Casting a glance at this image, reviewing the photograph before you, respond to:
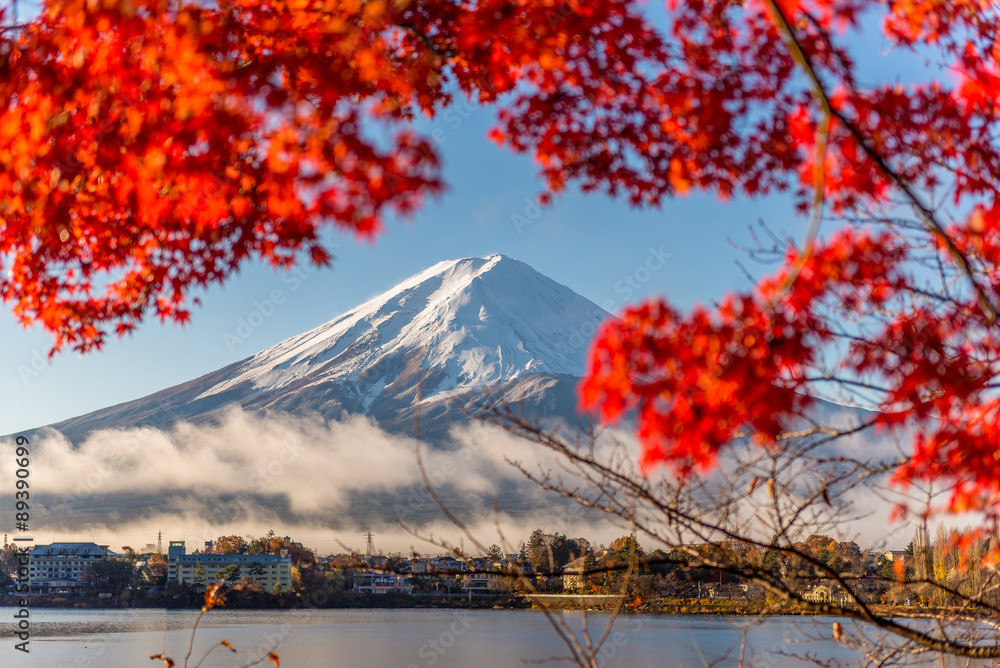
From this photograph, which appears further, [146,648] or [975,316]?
[146,648]

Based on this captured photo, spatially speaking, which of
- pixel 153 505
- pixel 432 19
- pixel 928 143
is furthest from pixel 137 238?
pixel 153 505

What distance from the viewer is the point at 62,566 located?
74000mm

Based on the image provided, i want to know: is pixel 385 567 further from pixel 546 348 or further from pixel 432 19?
pixel 546 348

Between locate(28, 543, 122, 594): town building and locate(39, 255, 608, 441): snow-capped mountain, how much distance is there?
4776 centimetres

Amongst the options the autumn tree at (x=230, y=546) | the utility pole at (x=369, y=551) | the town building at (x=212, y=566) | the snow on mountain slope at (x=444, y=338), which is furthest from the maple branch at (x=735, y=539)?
the snow on mountain slope at (x=444, y=338)

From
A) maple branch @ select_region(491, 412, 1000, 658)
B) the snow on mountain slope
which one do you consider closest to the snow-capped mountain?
the snow on mountain slope

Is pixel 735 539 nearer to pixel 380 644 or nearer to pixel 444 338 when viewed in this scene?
pixel 380 644

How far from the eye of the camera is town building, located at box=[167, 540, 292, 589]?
62.9 m

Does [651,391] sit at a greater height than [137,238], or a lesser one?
lesser

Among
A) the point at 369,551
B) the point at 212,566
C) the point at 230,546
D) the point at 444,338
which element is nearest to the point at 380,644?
the point at 212,566

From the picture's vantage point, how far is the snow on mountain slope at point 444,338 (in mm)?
119875

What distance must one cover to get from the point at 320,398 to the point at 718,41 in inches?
5837

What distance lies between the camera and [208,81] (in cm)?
232

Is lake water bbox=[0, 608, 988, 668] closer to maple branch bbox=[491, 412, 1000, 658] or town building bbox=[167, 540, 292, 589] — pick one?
town building bbox=[167, 540, 292, 589]
